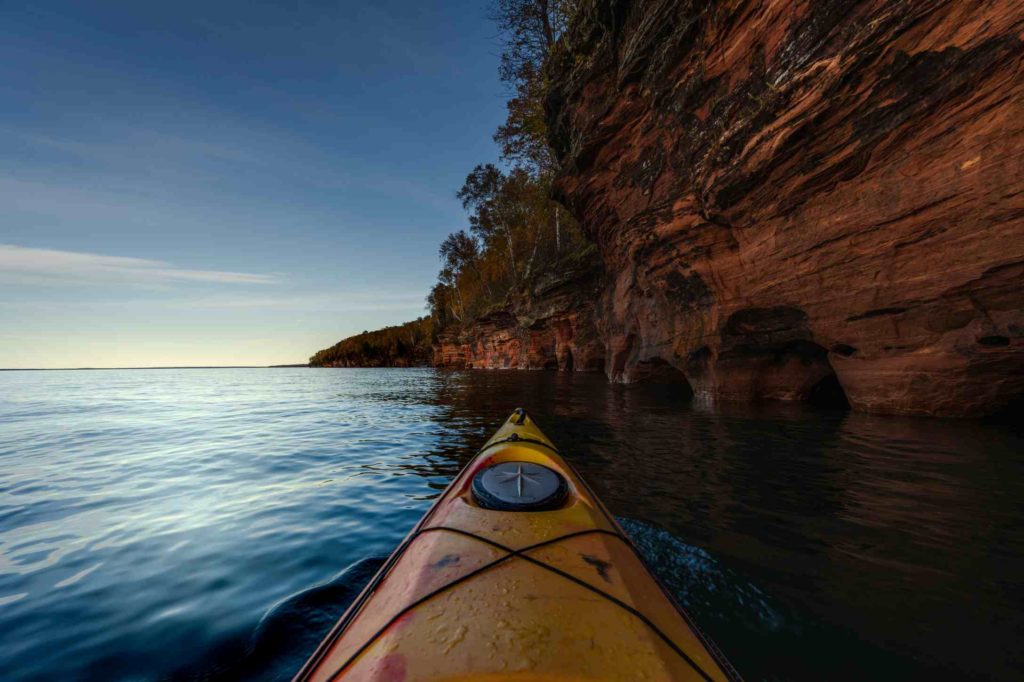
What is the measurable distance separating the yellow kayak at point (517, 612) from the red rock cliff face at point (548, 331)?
20.7m

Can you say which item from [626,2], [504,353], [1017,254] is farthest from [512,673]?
[504,353]

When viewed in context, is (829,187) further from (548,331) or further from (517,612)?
(548,331)

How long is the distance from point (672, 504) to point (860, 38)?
785cm

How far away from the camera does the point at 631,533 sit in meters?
3.71

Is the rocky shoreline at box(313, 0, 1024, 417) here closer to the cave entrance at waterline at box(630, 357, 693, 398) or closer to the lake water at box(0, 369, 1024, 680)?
the lake water at box(0, 369, 1024, 680)

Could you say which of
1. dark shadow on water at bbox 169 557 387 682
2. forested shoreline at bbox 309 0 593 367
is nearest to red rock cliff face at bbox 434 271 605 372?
forested shoreline at bbox 309 0 593 367

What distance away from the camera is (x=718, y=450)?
6.49 m

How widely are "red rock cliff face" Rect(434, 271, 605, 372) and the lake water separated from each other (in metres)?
17.0

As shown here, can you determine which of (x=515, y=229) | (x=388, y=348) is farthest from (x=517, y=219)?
(x=388, y=348)

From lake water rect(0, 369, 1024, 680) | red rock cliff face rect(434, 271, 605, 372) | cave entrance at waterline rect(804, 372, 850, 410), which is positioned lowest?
lake water rect(0, 369, 1024, 680)

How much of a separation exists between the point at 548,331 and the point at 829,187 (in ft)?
85.6

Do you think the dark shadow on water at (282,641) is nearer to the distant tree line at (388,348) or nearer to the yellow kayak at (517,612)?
the yellow kayak at (517,612)

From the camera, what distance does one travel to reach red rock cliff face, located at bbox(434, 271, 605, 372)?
27.7 metres

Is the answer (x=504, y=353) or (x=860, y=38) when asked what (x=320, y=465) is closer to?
(x=860, y=38)
